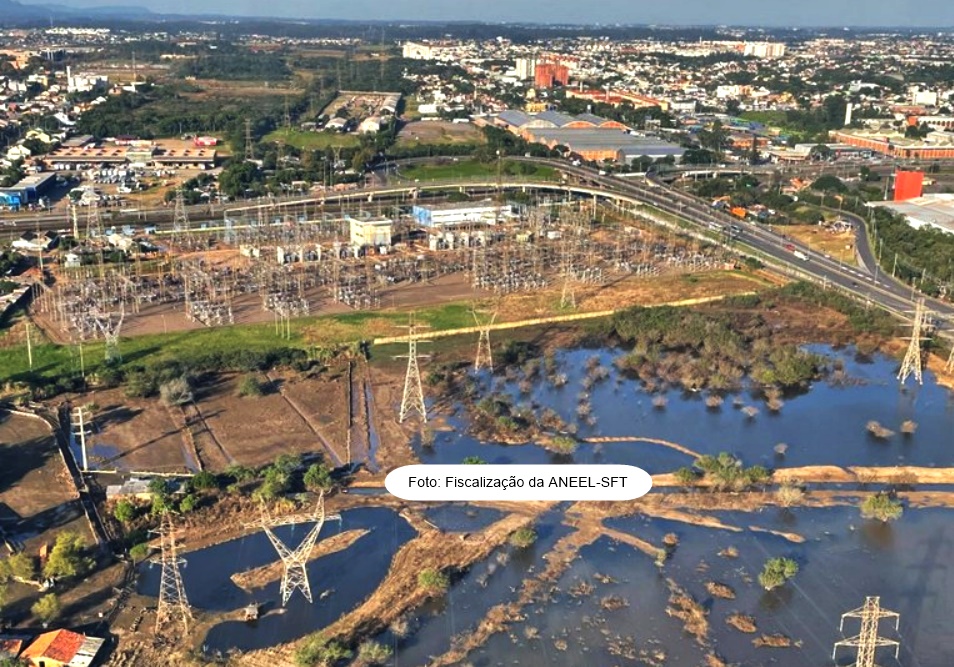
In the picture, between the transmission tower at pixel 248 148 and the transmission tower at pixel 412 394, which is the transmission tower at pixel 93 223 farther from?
the transmission tower at pixel 412 394

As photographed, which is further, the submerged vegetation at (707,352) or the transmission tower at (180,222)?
the transmission tower at (180,222)

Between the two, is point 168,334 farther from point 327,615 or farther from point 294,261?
point 327,615

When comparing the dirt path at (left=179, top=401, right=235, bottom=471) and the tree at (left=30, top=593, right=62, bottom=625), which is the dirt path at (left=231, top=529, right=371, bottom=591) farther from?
the dirt path at (left=179, top=401, right=235, bottom=471)

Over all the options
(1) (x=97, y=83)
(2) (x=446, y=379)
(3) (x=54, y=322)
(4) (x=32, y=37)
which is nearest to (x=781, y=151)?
(2) (x=446, y=379)

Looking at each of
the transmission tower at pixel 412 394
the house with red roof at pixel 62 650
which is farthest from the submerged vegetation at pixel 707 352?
the house with red roof at pixel 62 650

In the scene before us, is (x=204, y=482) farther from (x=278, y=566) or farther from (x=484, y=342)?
(x=484, y=342)

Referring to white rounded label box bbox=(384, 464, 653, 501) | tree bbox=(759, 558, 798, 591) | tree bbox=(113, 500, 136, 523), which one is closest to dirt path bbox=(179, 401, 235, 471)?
tree bbox=(113, 500, 136, 523)

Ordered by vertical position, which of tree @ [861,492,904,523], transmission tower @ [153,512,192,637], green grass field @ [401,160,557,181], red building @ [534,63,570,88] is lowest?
transmission tower @ [153,512,192,637]
